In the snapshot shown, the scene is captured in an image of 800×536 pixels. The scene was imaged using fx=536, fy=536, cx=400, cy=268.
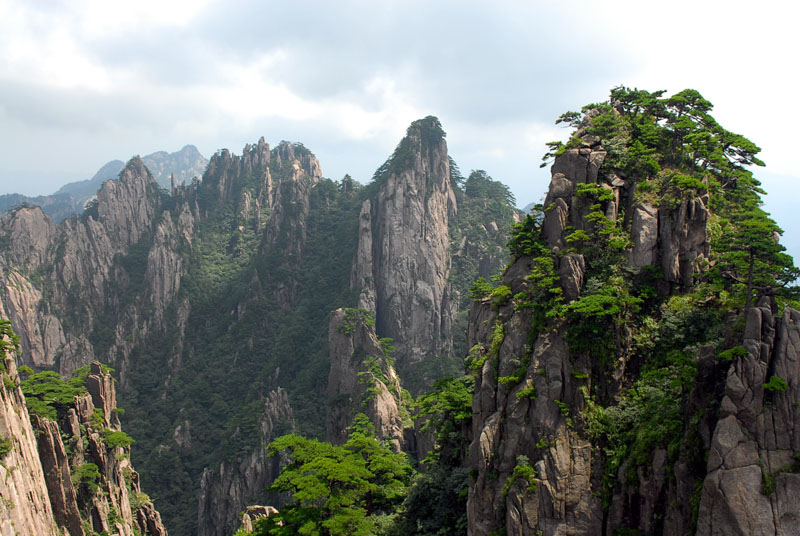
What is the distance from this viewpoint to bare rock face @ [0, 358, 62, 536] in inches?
1130

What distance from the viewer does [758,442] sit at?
15.3 m

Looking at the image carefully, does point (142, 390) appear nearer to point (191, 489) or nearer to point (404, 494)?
point (191, 489)

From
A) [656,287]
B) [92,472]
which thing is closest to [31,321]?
[92,472]

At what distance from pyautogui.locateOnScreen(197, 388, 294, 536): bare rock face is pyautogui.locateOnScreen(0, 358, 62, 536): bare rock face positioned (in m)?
30.0

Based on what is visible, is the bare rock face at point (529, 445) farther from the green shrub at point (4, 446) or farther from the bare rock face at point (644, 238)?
the green shrub at point (4, 446)

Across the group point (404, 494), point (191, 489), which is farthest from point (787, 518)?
point (191, 489)

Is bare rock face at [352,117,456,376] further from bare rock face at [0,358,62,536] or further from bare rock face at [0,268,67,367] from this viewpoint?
bare rock face at [0,358,62,536]

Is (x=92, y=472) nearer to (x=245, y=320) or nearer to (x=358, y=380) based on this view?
(x=358, y=380)

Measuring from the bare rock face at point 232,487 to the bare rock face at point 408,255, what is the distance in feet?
84.1

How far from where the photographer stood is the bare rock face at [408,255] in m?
83.1

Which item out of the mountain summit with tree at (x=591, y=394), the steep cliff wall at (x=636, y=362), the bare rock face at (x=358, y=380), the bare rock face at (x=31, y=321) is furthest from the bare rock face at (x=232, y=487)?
the steep cliff wall at (x=636, y=362)

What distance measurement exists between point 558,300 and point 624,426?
562cm

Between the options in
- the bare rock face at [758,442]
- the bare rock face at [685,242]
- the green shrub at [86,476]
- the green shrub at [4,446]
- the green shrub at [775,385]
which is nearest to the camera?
the bare rock face at [758,442]

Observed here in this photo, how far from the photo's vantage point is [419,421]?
4441 cm
